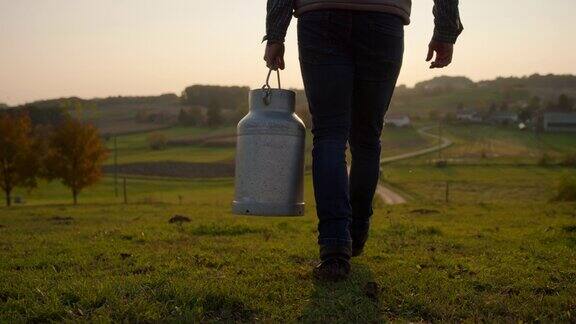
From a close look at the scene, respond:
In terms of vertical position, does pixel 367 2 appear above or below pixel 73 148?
above

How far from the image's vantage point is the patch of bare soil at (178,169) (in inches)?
2490

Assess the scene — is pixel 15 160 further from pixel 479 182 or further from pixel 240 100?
pixel 240 100

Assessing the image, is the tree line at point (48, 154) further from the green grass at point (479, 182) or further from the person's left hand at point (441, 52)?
the person's left hand at point (441, 52)

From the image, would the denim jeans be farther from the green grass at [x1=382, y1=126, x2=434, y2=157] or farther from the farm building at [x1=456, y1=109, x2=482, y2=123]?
the farm building at [x1=456, y1=109, x2=482, y2=123]

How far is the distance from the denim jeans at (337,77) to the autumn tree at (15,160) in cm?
4408

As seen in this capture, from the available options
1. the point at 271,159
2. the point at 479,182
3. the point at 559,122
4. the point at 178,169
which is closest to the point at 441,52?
the point at 271,159

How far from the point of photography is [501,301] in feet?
9.83

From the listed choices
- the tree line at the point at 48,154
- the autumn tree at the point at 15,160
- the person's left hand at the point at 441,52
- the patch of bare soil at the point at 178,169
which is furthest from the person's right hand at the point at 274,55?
the patch of bare soil at the point at 178,169

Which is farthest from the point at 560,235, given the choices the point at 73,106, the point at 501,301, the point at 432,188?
the point at 73,106

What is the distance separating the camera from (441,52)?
3.84 metres

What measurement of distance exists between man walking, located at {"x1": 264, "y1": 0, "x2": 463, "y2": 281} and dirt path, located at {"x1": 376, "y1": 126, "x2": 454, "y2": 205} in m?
29.9

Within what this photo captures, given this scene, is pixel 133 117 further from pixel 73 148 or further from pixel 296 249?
pixel 296 249

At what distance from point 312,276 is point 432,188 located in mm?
44730

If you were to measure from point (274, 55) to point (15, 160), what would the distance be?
44.6 m
